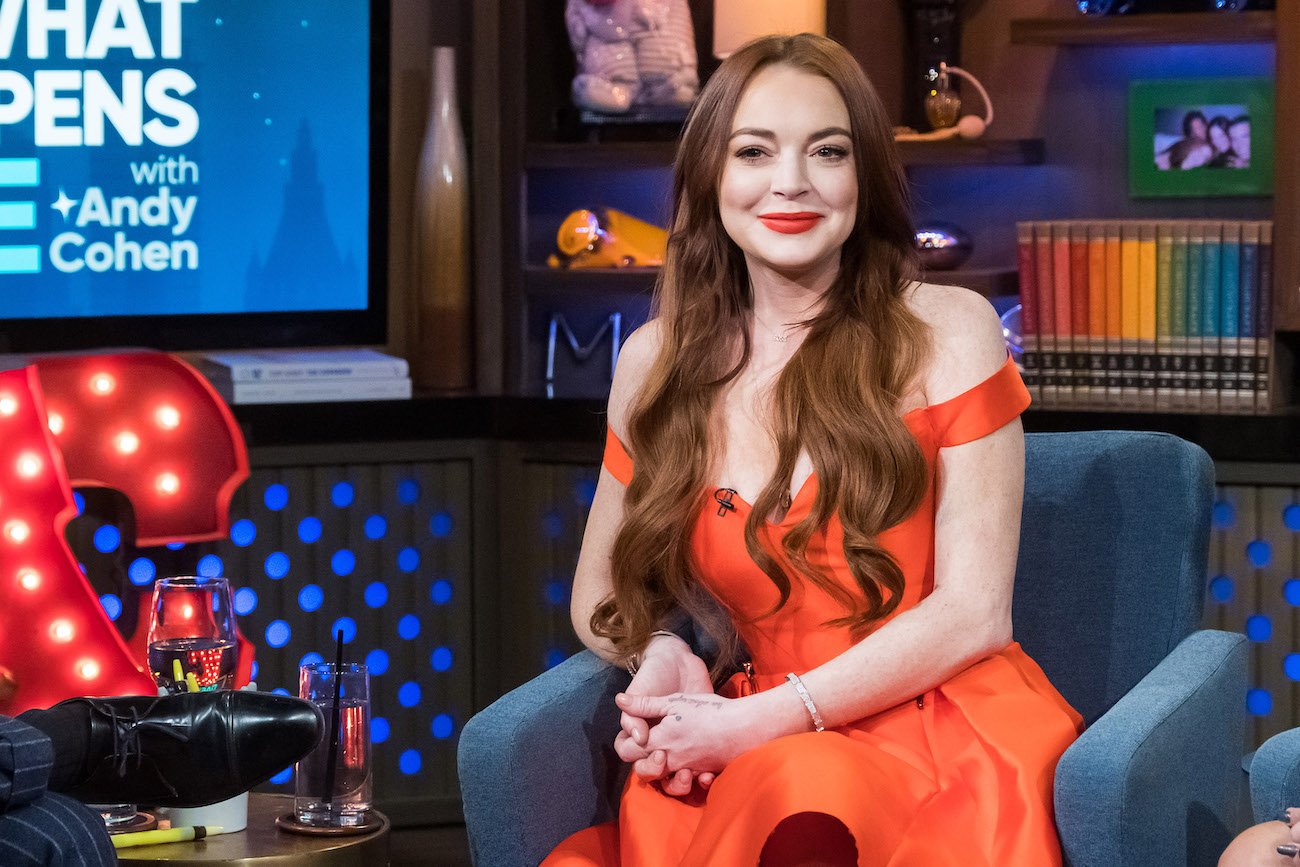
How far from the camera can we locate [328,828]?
2.14m

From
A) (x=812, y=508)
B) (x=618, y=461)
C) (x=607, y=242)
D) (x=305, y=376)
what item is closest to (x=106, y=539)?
(x=305, y=376)

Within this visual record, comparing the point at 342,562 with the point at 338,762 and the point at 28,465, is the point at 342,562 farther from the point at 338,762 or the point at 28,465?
the point at 338,762

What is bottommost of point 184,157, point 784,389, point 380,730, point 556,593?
point 380,730

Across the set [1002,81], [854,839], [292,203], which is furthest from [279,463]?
[854,839]


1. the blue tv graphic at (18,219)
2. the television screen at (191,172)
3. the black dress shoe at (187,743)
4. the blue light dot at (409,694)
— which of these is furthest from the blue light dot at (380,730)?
the black dress shoe at (187,743)

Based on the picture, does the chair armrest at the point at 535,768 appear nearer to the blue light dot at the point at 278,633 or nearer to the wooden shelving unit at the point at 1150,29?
the blue light dot at the point at 278,633

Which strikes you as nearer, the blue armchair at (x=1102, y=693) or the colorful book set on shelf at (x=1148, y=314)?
the blue armchair at (x=1102, y=693)

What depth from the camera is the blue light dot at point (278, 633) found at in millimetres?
3436

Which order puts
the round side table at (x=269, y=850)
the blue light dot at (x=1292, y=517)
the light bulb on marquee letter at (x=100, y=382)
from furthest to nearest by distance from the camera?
the blue light dot at (x=1292, y=517) → the light bulb on marquee letter at (x=100, y=382) → the round side table at (x=269, y=850)

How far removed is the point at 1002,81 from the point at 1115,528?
5.33 ft

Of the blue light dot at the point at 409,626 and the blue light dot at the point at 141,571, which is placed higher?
the blue light dot at the point at 141,571

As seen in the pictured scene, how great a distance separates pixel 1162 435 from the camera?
2379 millimetres

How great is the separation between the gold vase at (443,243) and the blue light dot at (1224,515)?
4.93 feet

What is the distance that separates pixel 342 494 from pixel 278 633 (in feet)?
0.94
